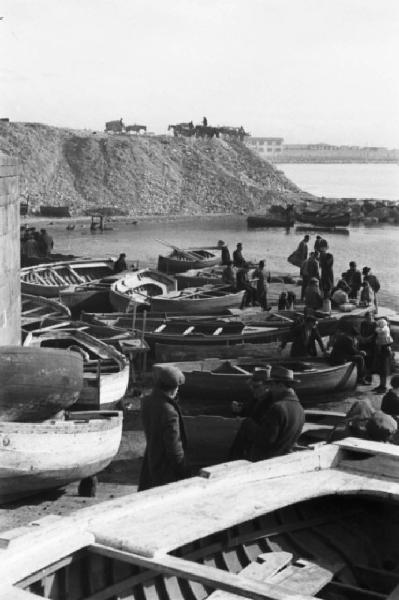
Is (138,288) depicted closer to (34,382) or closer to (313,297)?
(313,297)

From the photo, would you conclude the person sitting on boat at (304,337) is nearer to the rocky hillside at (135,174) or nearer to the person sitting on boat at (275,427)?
the person sitting on boat at (275,427)

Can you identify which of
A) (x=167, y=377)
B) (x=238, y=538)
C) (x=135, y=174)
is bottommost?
(x=238, y=538)

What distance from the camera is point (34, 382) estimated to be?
11.1 metres

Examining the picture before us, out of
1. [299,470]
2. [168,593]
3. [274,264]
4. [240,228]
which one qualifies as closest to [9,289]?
[299,470]

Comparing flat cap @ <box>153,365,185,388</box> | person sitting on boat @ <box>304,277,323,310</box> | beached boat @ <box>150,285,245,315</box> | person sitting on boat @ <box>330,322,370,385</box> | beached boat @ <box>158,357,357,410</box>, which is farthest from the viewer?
beached boat @ <box>150,285,245,315</box>

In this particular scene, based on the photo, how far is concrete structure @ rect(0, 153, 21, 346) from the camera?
14.8 m

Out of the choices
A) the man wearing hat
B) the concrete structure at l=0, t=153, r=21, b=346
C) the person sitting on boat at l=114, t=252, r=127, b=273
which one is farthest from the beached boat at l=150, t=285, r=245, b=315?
the man wearing hat

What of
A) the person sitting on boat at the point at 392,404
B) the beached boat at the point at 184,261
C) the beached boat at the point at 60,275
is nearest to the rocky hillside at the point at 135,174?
the beached boat at the point at 184,261

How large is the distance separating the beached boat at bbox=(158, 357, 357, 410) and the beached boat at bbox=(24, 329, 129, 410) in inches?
54.1

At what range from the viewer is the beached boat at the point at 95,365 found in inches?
608

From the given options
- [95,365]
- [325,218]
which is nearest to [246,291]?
[95,365]

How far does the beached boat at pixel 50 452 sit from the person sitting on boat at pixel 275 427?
108 inches

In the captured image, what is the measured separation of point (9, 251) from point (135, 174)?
250 ft

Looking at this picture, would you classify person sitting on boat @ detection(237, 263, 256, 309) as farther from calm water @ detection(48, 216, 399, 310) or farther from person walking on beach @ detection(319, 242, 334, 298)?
calm water @ detection(48, 216, 399, 310)
